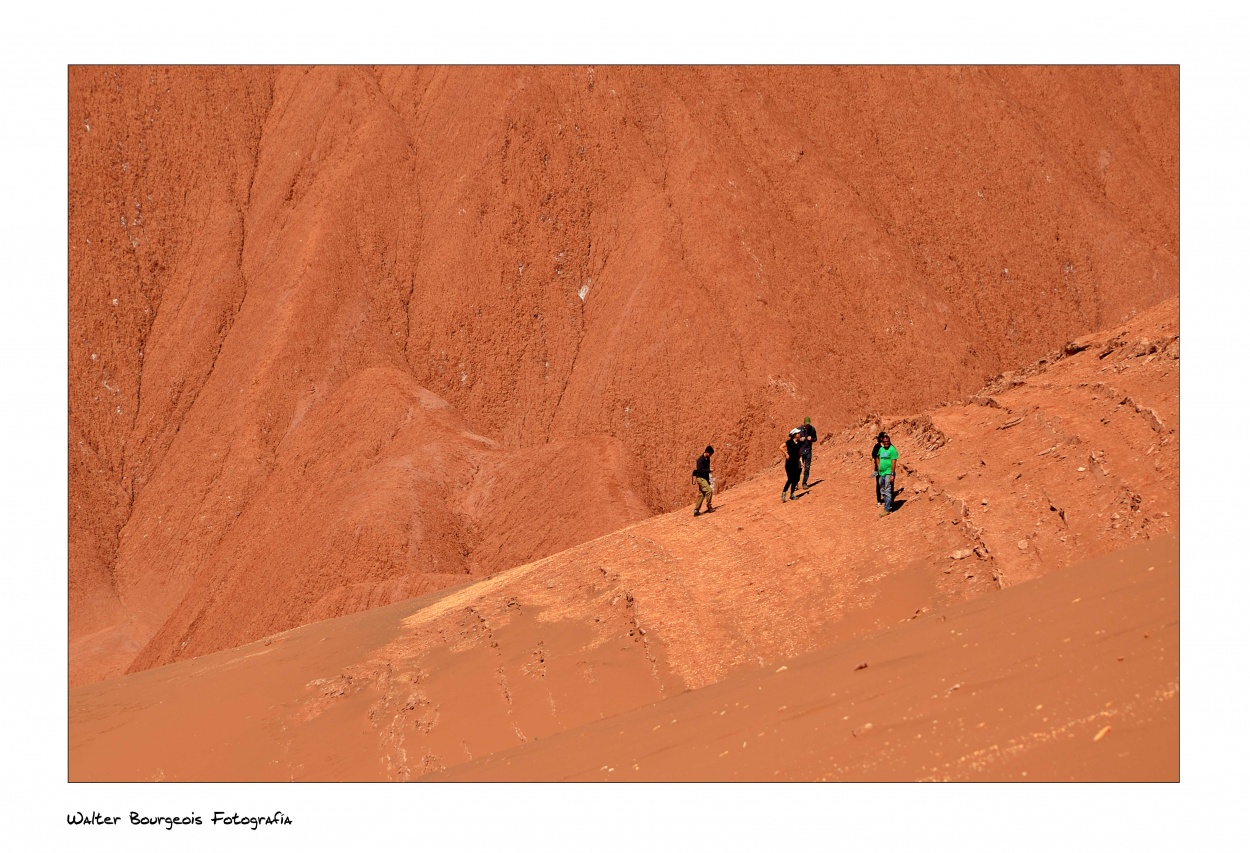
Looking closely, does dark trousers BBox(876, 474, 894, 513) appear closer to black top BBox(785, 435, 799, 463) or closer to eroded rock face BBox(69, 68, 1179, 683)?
black top BBox(785, 435, 799, 463)

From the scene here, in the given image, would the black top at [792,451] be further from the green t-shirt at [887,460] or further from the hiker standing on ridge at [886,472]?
the green t-shirt at [887,460]

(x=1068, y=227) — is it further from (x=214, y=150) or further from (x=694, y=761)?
(x=694, y=761)

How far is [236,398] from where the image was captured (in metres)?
32.5

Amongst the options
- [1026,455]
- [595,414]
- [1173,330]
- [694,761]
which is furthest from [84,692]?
[595,414]

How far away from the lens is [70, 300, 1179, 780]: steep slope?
7.85m

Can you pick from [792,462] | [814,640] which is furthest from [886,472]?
[814,640]

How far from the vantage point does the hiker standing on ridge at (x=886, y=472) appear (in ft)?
45.6

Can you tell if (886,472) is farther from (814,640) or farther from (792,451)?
(814,640)

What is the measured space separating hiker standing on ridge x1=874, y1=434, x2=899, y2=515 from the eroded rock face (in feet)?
39.7

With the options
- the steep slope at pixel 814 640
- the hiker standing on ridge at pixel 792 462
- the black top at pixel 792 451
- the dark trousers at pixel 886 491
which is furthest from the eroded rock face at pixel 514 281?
the dark trousers at pixel 886 491

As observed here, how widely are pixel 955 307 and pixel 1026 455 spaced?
68.4 ft

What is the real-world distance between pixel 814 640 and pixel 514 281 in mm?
23075

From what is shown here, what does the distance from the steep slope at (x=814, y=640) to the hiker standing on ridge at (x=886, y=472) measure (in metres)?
0.25

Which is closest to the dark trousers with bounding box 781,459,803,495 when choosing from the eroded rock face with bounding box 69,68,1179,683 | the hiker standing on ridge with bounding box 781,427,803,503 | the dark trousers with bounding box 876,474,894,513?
the hiker standing on ridge with bounding box 781,427,803,503
